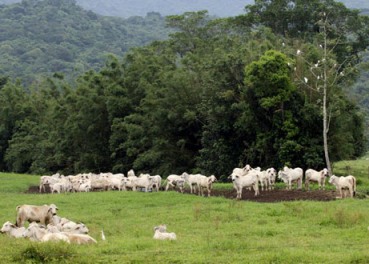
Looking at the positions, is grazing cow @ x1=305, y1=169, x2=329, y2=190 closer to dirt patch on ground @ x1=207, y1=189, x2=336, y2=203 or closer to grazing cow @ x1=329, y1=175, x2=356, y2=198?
dirt patch on ground @ x1=207, y1=189, x2=336, y2=203

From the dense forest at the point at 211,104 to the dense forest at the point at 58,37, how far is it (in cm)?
4208

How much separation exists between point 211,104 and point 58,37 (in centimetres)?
9217

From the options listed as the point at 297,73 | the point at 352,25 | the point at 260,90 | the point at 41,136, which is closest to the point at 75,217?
the point at 260,90

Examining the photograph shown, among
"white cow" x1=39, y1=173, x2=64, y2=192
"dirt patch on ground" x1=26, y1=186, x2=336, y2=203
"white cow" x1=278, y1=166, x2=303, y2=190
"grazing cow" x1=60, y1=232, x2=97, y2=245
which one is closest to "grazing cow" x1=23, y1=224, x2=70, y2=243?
"grazing cow" x1=60, y1=232, x2=97, y2=245

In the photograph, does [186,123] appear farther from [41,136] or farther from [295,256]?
[295,256]

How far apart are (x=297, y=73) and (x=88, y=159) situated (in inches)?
Answer: 807

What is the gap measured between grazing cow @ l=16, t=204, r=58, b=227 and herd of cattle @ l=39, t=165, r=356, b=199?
920 cm

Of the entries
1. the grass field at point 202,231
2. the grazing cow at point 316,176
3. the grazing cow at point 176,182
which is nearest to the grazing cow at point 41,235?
the grass field at point 202,231

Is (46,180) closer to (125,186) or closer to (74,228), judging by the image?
(125,186)

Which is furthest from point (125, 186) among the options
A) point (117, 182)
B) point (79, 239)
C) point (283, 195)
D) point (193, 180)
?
point (79, 239)

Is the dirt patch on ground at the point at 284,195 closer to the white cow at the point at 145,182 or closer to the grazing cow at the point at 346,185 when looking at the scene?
the grazing cow at the point at 346,185

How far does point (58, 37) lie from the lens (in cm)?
12419

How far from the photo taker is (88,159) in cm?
4919

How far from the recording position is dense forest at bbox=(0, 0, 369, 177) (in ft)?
110
